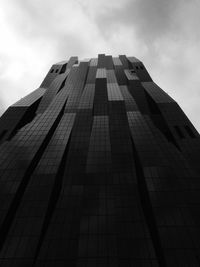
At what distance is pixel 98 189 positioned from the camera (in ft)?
101

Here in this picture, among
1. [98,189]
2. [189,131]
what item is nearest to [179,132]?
[189,131]

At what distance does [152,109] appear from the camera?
205 ft

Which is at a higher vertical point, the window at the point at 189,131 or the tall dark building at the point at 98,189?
the window at the point at 189,131

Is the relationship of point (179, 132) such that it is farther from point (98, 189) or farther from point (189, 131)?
point (98, 189)

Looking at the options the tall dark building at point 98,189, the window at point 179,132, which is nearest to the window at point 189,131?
the tall dark building at point 98,189

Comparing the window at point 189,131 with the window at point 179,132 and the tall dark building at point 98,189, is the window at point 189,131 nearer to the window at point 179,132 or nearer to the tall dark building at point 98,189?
the tall dark building at point 98,189

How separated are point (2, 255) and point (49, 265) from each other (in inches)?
230

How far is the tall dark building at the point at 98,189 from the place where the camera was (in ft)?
78.7

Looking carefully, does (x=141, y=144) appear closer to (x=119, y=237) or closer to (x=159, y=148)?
(x=159, y=148)

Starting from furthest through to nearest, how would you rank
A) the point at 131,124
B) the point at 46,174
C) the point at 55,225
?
the point at 131,124
the point at 46,174
the point at 55,225

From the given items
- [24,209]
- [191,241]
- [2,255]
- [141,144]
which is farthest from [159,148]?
[2,255]

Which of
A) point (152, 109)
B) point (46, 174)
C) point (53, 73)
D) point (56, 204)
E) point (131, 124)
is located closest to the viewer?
point (56, 204)

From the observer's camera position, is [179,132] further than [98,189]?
Yes

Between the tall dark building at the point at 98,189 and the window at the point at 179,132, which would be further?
the window at the point at 179,132
